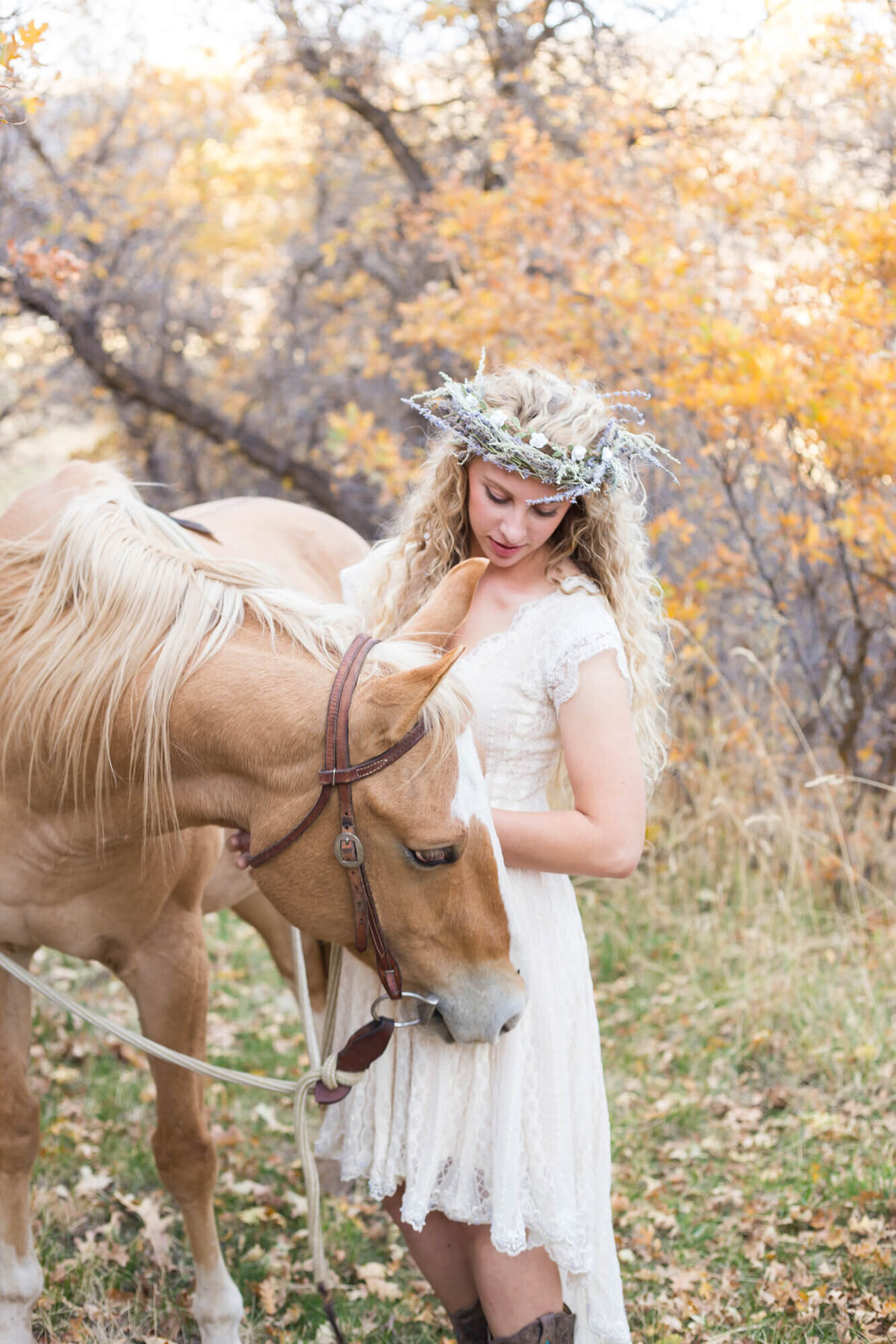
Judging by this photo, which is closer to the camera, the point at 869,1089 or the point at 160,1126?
the point at 160,1126

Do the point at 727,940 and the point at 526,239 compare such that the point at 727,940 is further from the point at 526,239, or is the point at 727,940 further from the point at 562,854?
the point at 526,239

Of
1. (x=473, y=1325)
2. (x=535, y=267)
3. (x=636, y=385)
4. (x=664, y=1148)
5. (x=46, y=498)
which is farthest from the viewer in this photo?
(x=535, y=267)

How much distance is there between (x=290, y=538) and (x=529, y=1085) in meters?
2.18

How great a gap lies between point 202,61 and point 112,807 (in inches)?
275

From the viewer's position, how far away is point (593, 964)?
4.35 meters

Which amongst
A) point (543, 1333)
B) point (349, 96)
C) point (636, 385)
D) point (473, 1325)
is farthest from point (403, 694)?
point (349, 96)

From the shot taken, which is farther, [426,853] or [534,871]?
[534,871]

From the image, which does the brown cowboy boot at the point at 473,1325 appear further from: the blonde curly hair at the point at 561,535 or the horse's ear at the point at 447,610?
the horse's ear at the point at 447,610

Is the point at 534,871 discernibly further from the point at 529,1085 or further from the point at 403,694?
the point at 403,694

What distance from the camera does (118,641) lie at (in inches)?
71.9

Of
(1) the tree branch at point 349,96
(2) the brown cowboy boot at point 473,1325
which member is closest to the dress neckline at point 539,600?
(2) the brown cowboy boot at point 473,1325

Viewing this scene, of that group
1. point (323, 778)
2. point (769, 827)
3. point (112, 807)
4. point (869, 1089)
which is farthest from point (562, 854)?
point (769, 827)

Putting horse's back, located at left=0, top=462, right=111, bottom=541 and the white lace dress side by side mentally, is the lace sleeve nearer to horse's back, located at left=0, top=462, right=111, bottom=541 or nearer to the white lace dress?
the white lace dress

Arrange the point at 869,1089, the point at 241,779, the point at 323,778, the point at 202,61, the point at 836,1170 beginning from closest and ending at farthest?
1. the point at 323,778
2. the point at 241,779
3. the point at 836,1170
4. the point at 869,1089
5. the point at 202,61
